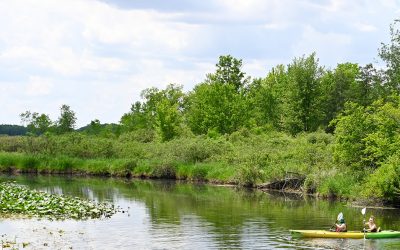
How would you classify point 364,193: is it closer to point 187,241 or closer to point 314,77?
point 187,241

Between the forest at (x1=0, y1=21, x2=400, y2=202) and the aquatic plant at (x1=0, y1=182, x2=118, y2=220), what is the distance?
59.1 ft

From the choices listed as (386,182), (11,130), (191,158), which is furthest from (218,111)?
(11,130)

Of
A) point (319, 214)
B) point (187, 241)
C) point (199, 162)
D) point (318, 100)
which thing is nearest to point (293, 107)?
point (318, 100)

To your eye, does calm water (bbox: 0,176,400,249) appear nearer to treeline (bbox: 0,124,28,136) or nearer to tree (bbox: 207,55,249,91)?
tree (bbox: 207,55,249,91)

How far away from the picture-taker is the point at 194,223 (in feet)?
117

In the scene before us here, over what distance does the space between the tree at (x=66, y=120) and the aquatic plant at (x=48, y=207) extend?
73599 millimetres

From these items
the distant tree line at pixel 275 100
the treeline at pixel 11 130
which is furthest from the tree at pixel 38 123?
the treeline at pixel 11 130

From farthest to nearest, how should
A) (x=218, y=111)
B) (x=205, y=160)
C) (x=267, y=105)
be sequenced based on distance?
(x=267, y=105) < (x=218, y=111) < (x=205, y=160)

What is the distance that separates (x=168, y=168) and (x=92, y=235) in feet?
126

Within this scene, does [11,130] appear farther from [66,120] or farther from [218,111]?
[218,111]

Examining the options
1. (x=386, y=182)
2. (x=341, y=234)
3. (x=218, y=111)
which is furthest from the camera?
(x=218, y=111)

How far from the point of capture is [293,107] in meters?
87.7

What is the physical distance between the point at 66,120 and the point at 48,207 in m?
79.3

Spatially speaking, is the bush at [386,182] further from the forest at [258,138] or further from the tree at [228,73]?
the tree at [228,73]
